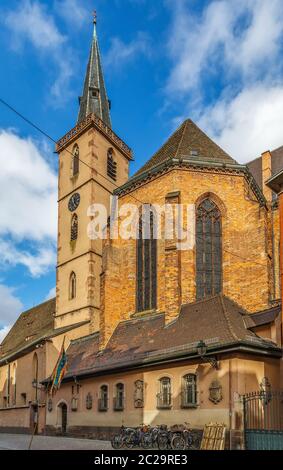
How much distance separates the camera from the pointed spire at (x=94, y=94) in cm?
4112

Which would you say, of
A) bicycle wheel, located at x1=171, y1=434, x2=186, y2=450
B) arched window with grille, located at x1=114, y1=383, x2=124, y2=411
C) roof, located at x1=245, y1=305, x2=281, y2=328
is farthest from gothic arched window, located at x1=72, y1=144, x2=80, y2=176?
bicycle wheel, located at x1=171, y1=434, x2=186, y2=450

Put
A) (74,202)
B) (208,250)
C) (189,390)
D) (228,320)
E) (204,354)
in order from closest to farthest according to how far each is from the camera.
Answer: (204,354), (189,390), (228,320), (208,250), (74,202)

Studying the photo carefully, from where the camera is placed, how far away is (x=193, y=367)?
1894 centimetres

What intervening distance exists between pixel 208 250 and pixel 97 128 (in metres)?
16.0

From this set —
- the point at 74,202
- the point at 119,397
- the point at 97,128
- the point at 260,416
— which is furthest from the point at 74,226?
the point at 260,416

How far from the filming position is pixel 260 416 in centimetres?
1722

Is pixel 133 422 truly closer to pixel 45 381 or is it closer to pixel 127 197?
pixel 45 381

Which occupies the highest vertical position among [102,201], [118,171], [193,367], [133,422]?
[118,171]

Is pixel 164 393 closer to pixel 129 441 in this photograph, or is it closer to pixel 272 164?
pixel 129 441

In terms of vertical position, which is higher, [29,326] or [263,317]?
[29,326]

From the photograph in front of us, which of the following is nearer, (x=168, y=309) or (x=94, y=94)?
(x=168, y=309)

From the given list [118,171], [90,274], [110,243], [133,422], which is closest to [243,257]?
[110,243]

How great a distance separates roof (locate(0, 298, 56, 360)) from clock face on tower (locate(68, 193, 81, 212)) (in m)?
8.34

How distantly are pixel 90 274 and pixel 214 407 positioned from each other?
1670 centimetres
